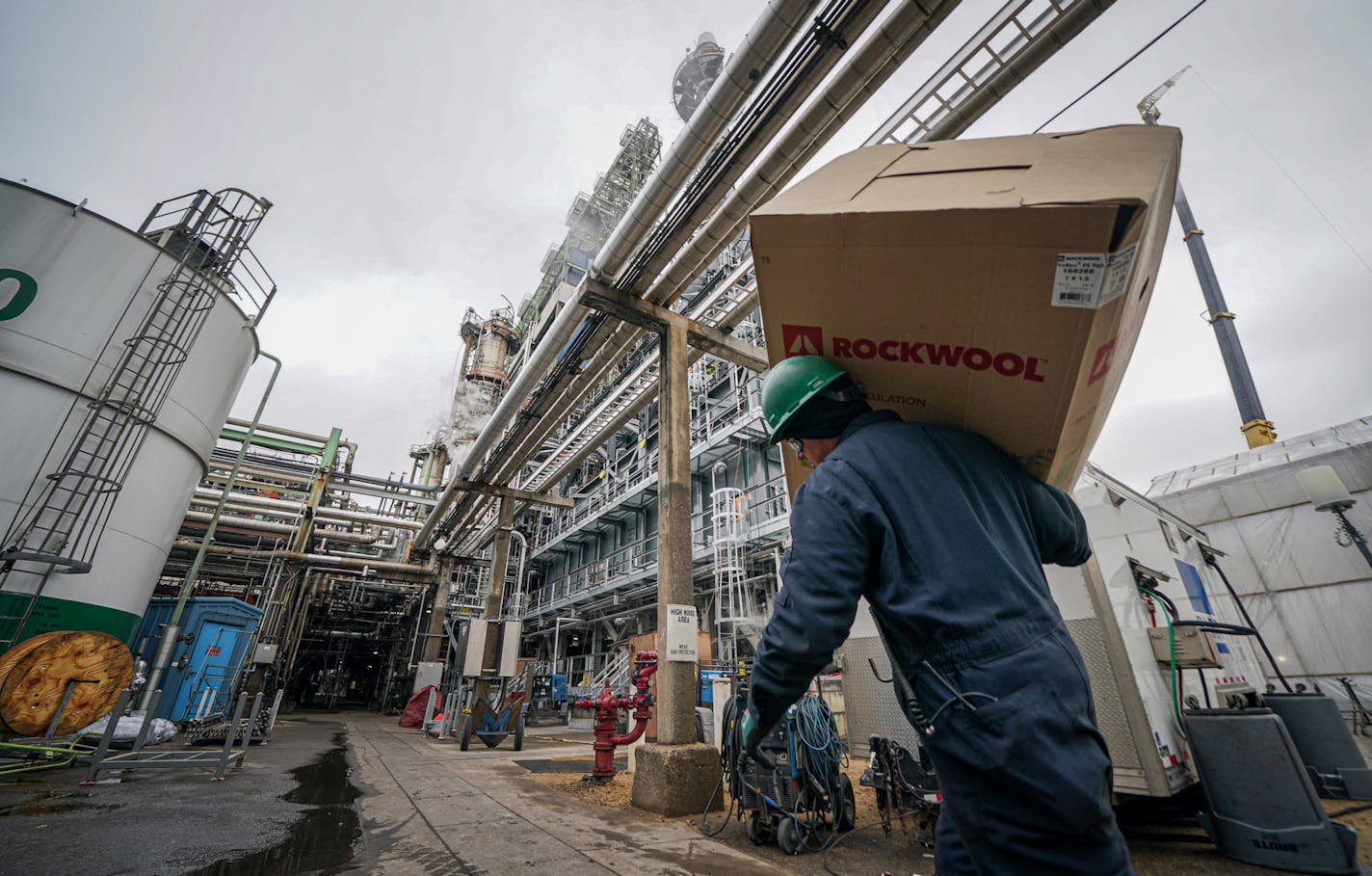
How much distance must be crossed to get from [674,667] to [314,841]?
9.16ft

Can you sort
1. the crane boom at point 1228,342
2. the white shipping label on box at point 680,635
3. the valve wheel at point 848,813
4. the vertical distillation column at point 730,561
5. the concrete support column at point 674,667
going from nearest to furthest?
the valve wheel at point 848,813
the concrete support column at point 674,667
the white shipping label on box at point 680,635
the vertical distillation column at point 730,561
the crane boom at point 1228,342

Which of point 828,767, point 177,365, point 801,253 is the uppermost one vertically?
point 177,365

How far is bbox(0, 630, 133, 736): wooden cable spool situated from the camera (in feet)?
15.1

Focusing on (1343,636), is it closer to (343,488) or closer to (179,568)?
(343,488)

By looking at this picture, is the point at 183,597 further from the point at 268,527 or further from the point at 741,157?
the point at 741,157

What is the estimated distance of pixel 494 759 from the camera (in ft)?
24.0

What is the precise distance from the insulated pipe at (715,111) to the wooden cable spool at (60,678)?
21.8ft

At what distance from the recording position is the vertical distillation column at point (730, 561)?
35.7 feet

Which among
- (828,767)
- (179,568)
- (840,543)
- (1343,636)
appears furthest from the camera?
(179,568)

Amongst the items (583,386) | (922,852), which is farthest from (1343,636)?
(583,386)

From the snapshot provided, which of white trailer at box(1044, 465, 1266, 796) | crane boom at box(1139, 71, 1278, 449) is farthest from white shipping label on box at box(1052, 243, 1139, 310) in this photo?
crane boom at box(1139, 71, 1278, 449)

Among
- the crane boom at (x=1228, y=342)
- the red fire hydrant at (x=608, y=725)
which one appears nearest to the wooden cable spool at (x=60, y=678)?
the red fire hydrant at (x=608, y=725)

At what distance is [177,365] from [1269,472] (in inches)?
870

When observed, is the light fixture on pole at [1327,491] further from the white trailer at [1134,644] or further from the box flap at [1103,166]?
the box flap at [1103,166]
